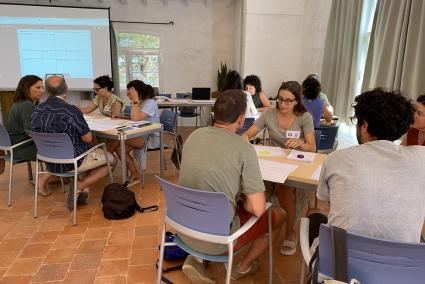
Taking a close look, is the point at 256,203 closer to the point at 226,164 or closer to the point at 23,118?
the point at 226,164

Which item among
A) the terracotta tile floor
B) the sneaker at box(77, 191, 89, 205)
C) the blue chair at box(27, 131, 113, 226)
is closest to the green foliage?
the terracotta tile floor

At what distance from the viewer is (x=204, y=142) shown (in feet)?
4.77

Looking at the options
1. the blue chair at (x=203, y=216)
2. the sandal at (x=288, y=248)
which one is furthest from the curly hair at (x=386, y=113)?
the sandal at (x=288, y=248)

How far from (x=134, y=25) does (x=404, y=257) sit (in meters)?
6.92

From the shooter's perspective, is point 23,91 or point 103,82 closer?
point 23,91

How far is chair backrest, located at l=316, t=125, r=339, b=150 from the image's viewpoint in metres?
3.15

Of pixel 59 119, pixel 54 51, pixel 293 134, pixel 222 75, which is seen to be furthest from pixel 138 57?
pixel 293 134

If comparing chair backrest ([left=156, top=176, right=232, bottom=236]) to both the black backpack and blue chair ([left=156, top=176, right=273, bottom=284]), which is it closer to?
blue chair ([left=156, top=176, right=273, bottom=284])

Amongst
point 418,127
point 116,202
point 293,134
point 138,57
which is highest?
point 138,57

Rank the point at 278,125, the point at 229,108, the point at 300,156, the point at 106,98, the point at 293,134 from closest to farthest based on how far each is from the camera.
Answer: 1. the point at 229,108
2. the point at 300,156
3. the point at 293,134
4. the point at 278,125
5. the point at 106,98

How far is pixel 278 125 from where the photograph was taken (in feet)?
7.92

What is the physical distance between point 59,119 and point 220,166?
173cm

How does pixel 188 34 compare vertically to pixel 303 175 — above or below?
above

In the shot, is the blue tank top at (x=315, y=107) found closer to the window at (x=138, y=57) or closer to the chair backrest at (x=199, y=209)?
the chair backrest at (x=199, y=209)
